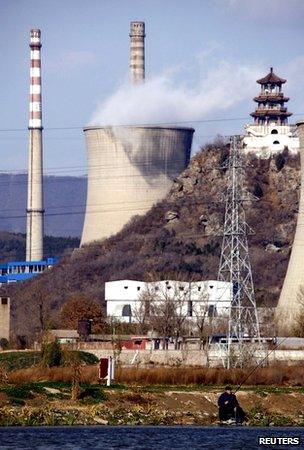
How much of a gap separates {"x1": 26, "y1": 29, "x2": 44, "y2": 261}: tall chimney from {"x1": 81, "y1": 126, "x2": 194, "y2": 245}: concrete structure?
5.07 meters

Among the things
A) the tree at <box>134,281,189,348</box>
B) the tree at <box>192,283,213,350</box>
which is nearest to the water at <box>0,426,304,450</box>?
the tree at <box>192,283,213,350</box>

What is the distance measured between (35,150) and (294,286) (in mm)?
37738

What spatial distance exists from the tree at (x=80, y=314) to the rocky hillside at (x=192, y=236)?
16254 mm

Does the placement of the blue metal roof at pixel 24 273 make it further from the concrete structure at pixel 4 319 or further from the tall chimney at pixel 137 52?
the concrete structure at pixel 4 319

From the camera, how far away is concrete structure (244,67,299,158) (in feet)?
342

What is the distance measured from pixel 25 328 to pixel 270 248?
2492cm

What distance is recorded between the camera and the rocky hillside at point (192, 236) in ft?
307

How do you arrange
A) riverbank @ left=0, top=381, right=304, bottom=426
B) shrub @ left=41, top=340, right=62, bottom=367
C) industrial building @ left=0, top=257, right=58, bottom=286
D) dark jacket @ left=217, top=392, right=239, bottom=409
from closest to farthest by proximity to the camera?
riverbank @ left=0, top=381, right=304, bottom=426 → dark jacket @ left=217, top=392, right=239, bottom=409 → shrub @ left=41, top=340, right=62, bottom=367 → industrial building @ left=0, top=257, right=58, bottom=286

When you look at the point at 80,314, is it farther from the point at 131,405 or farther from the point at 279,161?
the point at 131,405

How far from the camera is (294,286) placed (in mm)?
62156

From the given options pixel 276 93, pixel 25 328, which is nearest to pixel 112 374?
pixel 25 328

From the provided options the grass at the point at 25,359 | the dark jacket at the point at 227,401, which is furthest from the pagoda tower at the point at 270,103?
the dark jacket at the point at 227,401

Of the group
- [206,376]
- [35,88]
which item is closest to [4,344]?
[206,376]

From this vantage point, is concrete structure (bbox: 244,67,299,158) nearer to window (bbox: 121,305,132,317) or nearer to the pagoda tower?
the pagoda tower
